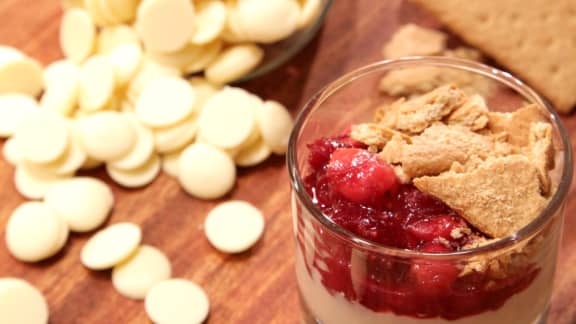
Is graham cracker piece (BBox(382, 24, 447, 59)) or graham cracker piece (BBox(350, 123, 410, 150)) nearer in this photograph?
graham cracker piece (BBox(350, 123, 410, 150))

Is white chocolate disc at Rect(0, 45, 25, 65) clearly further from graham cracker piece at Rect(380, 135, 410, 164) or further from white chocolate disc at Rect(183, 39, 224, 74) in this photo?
graham cracker piece at Rect(380, 135, 410, 164)

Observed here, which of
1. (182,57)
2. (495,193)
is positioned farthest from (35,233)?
(495,193)

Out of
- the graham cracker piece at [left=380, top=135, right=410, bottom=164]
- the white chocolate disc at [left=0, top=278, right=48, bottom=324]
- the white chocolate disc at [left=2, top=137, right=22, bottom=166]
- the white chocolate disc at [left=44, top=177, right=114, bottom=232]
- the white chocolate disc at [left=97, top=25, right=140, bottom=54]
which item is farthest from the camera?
the white chocolate disc at [left=97, top=25, right=140, bottom=54]

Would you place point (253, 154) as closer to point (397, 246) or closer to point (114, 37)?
point (114, 37)

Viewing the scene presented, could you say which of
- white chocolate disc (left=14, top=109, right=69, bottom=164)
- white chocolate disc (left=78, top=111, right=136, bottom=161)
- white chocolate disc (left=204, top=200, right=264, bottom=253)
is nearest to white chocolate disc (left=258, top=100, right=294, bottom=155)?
white chocolate disc (left=204, top=200, right=264, bottom=253)

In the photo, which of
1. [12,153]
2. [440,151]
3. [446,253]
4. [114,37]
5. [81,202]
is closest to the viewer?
[446,253]

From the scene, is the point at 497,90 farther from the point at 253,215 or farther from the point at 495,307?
the point at 253,215
